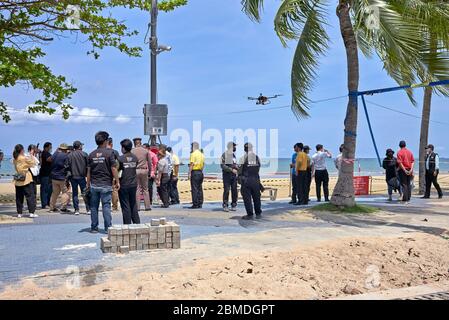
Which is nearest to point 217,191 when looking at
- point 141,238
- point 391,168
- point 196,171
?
point 391,168

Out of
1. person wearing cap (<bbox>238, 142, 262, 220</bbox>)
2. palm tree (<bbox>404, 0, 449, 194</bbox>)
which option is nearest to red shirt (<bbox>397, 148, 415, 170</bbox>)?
palm tree (<bbox>404, 0, 449, 194</bbox>)

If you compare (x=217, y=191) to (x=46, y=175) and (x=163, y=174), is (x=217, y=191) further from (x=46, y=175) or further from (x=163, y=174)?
(x=46, y=175)

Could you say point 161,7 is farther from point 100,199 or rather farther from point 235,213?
point 100,199

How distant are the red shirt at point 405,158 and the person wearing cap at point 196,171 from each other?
609 centimetres

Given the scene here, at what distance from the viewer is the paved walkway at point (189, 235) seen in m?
6.15

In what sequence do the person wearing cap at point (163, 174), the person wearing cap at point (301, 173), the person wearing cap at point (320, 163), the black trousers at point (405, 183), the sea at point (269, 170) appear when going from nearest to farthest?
the person wearing cap at point (163, 174) < the person wearing cap at point (301, 173) < the black trousers at point (405, 183) < the person wearing cap at point (320, 163) < the sea at point (269, 170)

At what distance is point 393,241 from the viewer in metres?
8.05

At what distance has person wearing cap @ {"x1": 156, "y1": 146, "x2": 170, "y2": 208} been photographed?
12961 millimetres

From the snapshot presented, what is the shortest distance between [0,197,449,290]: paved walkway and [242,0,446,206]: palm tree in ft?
5.78

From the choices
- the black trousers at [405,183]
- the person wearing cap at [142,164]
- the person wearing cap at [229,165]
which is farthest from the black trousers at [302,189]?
the person wearing cap at [142,164]

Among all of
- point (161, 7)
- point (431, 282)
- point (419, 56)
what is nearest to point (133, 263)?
point (431, 282)

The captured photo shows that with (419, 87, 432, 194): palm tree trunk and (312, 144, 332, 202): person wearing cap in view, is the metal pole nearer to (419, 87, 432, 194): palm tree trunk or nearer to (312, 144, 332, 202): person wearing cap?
(312, 144, 332, 202): person wearing cap

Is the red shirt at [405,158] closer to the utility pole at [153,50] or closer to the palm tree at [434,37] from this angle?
the palm tree at [434,37]

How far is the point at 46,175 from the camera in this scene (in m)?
12.6
